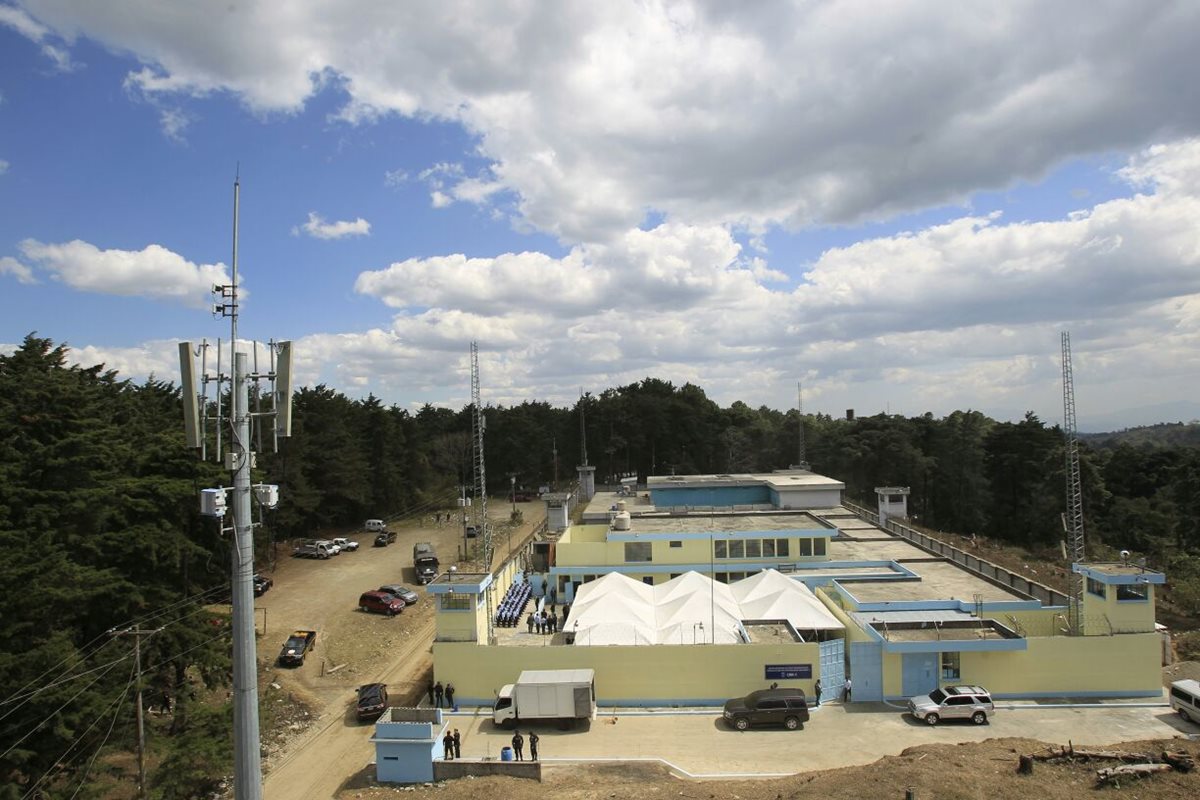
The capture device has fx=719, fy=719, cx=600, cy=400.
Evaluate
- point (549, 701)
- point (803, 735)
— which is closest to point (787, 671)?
point (803, 735)

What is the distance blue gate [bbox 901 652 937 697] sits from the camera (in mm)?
21328

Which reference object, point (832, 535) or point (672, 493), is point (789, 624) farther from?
point (672, 493)

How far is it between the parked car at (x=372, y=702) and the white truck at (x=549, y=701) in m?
4.50

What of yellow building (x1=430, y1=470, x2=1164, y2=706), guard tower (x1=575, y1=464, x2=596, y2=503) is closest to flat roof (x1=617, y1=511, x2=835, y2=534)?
yellow building (x1=430, y1=470, x2=1164, y2=706)

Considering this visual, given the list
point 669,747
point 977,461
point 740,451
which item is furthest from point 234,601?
point 740,451

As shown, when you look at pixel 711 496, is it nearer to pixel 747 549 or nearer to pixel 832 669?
pixel 747 549

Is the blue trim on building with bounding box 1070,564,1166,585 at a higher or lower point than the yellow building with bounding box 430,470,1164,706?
higher

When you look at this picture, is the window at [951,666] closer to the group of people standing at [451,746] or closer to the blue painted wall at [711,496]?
the group of people standing at [451,746]

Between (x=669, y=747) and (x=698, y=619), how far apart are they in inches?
236

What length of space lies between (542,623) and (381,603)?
10.2m

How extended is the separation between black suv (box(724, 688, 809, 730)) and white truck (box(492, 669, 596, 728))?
13.8 ft

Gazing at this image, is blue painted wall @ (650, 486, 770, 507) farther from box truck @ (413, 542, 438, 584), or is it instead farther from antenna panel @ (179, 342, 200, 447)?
antenna panel @ (179, 342, 200, 447)

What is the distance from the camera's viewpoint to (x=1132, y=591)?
2236 cm

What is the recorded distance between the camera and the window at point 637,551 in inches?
1259
